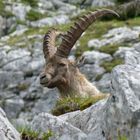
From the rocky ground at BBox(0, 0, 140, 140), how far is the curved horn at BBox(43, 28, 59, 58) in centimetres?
104

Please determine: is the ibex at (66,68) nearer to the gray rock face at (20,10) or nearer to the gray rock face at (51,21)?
the gray rock face at (51,21)

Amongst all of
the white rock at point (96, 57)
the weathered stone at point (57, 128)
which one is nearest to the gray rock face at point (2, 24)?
the white rock at point (96, 57)

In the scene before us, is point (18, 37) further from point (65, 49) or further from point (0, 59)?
point (65, 49)

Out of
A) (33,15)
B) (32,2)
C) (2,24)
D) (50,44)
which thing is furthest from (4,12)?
(50,44)

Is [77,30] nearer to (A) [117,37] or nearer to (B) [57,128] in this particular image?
(B) [57,128]

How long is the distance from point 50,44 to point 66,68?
3.82 ft

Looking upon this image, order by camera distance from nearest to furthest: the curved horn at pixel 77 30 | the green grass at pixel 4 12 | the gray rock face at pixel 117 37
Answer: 1. the curved horn at pixel 77 30
2. the gray rock face at pixel 117 37
3. the green grass at pixel 4 12

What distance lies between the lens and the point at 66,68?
813 inches

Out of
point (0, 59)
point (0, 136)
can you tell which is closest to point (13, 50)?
point (0, 59)

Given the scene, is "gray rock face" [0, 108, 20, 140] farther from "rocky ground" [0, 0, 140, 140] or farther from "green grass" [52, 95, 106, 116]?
Result: "green grass" [52, 95, 106, 116]

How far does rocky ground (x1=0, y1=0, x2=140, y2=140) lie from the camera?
9.20 m

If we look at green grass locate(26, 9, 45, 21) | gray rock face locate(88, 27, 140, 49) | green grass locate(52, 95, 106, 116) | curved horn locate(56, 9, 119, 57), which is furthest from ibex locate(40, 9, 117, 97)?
green grass locate(26, 9, 45, 21)

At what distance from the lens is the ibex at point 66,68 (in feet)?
64.6

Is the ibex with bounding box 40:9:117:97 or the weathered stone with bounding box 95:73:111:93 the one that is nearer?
the ibex with bounding box 40:9:117:97
